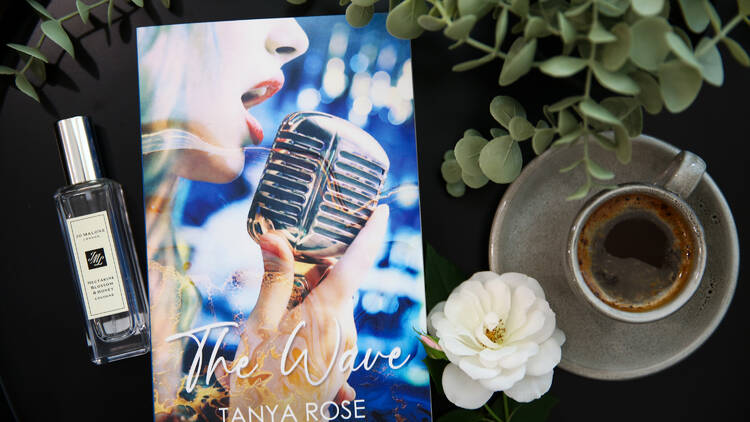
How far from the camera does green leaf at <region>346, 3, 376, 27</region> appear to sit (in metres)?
0.46

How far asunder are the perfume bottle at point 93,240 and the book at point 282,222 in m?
0.03

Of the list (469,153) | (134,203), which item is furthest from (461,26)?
(134,203)

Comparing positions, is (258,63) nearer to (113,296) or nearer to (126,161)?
(126,161)

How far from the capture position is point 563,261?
46 cm

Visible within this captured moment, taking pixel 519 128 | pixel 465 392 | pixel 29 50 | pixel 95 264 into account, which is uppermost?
pixel 29 50

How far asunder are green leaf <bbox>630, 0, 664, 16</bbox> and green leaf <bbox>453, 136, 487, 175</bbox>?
0.17m

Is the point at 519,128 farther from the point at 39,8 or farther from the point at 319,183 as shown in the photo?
the point at 39,8

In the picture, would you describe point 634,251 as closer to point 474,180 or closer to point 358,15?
point 474,180

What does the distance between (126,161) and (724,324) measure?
2.15 feet

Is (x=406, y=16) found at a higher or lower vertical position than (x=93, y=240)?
higher

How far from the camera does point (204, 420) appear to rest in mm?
501

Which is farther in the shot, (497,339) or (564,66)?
(497,339)

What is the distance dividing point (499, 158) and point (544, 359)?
0.18 meters

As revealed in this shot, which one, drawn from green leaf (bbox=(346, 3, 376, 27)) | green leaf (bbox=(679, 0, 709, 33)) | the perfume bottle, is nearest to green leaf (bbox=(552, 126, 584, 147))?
green leaf (bbox=(679, 0, 709, 33))
